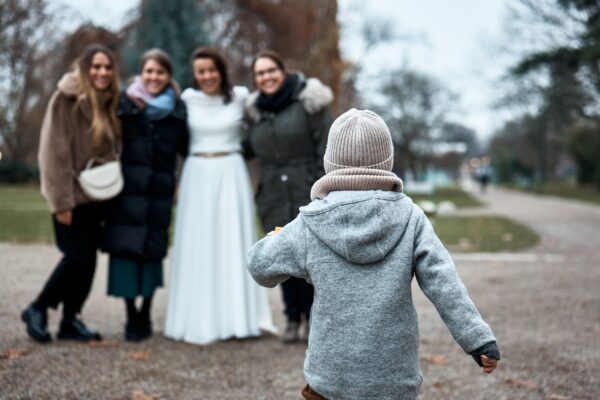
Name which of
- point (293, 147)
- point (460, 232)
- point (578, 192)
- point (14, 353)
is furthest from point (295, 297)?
point (578, 192)

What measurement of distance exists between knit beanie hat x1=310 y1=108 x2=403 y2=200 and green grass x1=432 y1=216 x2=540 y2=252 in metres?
7.95

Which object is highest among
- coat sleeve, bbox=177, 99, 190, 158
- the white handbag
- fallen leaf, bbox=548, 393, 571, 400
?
coat sleeve, bbox=177, 99, 190, 158

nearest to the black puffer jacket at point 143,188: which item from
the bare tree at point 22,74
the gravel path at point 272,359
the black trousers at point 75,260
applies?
the black trousers at point 75,260

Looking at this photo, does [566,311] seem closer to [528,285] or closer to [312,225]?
[528,285]

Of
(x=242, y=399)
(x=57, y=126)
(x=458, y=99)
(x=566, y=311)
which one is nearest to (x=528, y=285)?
(x=566, y=311)

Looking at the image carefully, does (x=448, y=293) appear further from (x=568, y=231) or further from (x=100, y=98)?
(x=568, y=231)

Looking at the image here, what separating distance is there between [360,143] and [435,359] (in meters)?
2.37

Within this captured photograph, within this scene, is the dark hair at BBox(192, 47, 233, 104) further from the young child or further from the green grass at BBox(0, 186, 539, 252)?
the green grass at BBox(0, 186, 539, 252)

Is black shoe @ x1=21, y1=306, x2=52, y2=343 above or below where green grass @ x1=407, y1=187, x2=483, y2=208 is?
above

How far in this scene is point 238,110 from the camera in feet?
15.2

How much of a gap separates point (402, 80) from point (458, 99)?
16.2 feet

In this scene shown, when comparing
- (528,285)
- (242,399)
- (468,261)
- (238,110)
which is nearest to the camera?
(242,399)

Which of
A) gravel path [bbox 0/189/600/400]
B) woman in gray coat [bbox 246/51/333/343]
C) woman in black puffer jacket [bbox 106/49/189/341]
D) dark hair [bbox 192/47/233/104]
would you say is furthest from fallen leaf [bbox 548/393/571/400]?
dark hair [bbox 192/47/233/104]

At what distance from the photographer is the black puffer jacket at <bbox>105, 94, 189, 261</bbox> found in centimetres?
430
